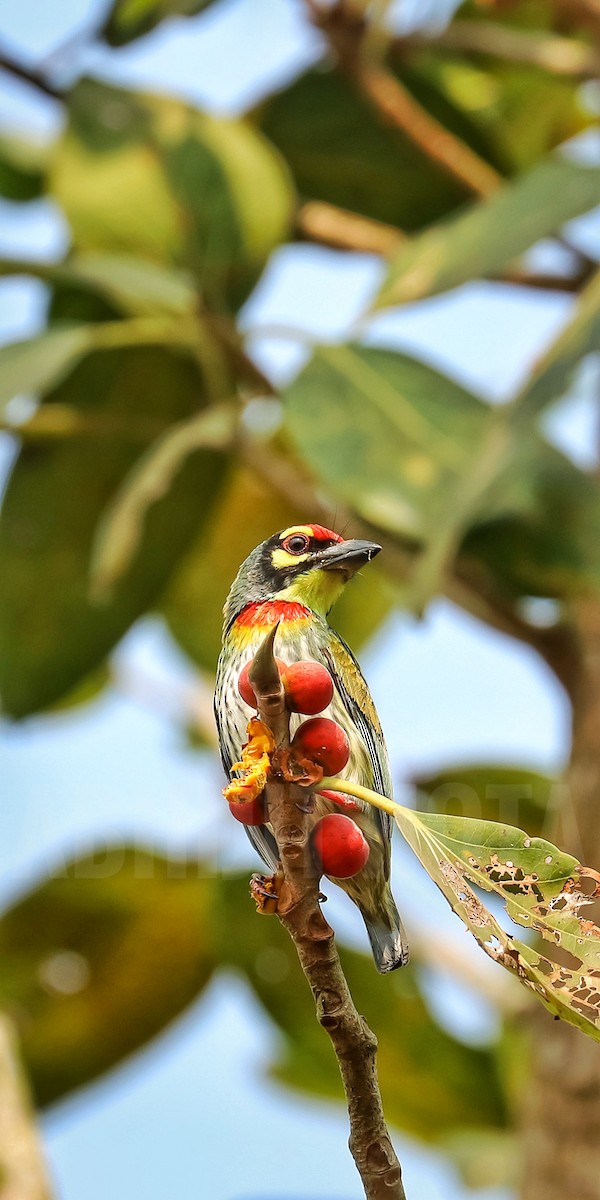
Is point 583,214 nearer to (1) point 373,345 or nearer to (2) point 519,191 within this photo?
(2) point 519,191

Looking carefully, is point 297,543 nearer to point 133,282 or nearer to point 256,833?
point 256,833

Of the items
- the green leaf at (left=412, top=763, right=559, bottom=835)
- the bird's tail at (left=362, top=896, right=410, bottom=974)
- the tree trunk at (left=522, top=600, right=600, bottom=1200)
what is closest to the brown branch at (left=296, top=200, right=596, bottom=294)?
the tree trunk at (left=522, top=600, right=600, bottom=1200)

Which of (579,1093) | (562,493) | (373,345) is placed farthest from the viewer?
(373,345)

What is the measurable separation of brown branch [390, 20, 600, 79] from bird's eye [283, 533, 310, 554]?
70.0 inches

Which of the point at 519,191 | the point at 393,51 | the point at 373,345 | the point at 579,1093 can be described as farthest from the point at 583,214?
the point at 579,1093

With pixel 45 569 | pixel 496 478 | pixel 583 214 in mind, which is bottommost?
pixel 45 569

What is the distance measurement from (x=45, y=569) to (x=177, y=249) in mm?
562

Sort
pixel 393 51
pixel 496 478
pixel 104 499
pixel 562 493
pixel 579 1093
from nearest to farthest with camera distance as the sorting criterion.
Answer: pixel 496 478 < pixel 562 493 < pixel 579 1093 < pixel 104 499 < pixel 393 51

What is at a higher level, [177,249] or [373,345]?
[177,249]

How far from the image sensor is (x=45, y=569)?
2232 mm

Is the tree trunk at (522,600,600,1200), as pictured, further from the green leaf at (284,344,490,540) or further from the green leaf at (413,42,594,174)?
the green leaf at (413,42,594,174)

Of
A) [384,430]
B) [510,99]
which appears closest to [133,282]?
[384,430]

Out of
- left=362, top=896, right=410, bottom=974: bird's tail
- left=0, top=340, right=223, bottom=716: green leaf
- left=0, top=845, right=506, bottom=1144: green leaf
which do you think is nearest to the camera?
left=362, top=896, right=410, bottom=974: bird's tail

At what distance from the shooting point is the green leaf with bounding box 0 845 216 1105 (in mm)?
2469
